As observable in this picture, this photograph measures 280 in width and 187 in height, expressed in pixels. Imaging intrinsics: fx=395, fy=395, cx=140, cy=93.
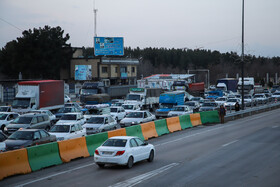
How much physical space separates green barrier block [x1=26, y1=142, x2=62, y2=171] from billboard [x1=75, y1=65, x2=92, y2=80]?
221ft

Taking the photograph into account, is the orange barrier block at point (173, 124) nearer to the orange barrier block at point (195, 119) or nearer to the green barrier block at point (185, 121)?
the green barrier block at point (185, 121)

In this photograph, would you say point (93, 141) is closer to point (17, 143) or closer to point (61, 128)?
point (61, 128)

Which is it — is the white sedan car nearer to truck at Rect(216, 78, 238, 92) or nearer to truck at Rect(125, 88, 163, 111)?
truck at Rect(125, 88, 163, 111)

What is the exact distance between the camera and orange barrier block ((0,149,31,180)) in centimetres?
1429

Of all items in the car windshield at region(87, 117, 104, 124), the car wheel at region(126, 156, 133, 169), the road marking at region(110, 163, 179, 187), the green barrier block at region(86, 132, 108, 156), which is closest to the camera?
the road marking at region(110, 163, 179, 187)

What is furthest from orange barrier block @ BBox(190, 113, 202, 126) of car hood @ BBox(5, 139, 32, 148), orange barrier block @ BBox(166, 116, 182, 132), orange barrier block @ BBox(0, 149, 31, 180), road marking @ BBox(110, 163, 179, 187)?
orange barrier block @ BBox(0, 149, 31, 180)

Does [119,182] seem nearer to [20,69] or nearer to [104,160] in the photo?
[104,160]

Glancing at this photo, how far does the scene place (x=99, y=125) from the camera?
2611 centimetres

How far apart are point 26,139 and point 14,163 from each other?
4.30 m

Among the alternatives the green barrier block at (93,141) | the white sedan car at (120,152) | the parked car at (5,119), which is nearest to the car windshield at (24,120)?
the parked car at (5,119)

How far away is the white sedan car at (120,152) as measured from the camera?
50.3 ft

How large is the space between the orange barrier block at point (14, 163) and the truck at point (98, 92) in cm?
3114

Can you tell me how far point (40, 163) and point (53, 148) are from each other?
1.05m

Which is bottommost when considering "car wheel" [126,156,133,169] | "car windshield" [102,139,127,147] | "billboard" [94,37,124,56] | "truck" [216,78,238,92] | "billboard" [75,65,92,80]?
"car wheel" [126,156,133,169]
